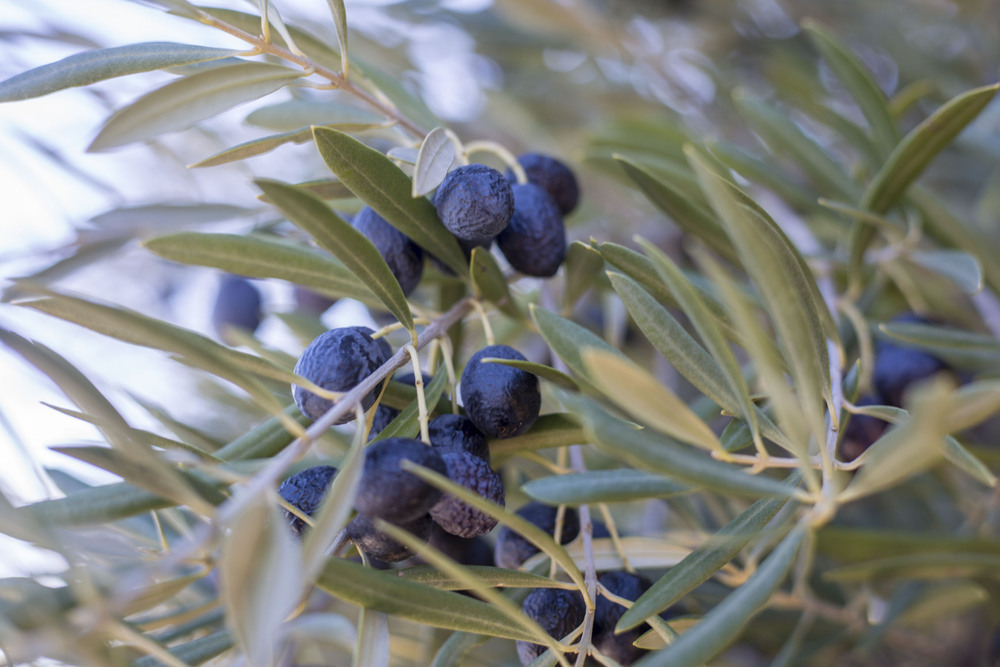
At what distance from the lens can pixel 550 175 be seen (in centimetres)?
84

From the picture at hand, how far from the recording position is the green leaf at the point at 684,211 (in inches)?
29.5

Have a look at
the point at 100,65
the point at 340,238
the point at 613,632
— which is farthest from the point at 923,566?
the point at 100,65

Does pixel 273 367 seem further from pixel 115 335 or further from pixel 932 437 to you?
pixel 932 437

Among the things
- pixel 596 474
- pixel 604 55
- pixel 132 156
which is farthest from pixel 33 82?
pixel 604 55

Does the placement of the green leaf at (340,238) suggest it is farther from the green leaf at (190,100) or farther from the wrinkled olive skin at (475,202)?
the green leaf at (190,100)

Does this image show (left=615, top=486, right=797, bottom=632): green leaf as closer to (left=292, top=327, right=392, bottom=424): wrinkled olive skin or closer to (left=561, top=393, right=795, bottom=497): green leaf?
(left=561, top=393, right=795, bottom=497): green leaf

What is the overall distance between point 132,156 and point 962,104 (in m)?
1.64

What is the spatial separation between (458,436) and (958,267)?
69 centimetres

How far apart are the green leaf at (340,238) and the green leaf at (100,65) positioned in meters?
0.21

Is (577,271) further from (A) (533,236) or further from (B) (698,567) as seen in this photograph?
(B) (698,567)

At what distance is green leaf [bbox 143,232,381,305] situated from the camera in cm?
58

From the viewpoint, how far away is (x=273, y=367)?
1.73 feet

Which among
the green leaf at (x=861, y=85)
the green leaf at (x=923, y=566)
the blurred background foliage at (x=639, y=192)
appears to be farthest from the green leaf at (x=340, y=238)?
the green leaf at (x=861, y=85)

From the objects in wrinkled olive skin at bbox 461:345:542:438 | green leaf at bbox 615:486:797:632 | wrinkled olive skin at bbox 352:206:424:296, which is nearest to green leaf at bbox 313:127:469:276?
wrinkled olive skin at bbox 352:206:424:296
